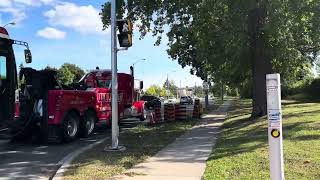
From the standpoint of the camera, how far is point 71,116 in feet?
59.0

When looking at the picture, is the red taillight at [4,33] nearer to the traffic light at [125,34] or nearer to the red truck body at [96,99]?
the red truck body at [96,99]

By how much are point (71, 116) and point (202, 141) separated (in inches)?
179

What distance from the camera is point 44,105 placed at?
16.6 metres

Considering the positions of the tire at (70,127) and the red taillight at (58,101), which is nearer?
the red taillight at (58,101)

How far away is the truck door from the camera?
13781 mm

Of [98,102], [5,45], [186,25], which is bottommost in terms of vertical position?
[98,102]

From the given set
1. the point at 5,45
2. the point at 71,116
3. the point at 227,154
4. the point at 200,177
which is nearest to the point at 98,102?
the point at 71,116

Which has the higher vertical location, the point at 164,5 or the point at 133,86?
the point at 164,5

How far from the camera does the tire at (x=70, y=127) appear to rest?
17.3m

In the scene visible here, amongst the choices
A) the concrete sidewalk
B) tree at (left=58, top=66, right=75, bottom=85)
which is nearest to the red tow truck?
tree at (left=58, top=66, right=75, bottom=85)

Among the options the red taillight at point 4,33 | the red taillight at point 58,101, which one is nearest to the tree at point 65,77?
the red taillight at point 58,101

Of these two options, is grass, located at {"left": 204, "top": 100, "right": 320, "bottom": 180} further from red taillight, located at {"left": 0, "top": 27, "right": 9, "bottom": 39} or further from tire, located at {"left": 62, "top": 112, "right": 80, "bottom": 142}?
red taillight, located at {"left": 0, "top": 27, "right": 9, "bottom": 39}

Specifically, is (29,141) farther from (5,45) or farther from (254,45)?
(254,45)

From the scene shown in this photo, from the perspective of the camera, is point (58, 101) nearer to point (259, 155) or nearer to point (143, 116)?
point (259, 155)
